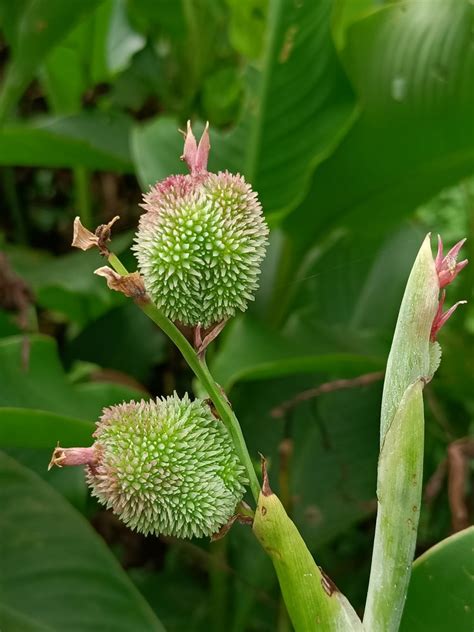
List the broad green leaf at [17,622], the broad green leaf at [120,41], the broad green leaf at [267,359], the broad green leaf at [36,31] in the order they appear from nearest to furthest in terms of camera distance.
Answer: the broad green leaf at [17,622] → the broad green leaf at [267,359] → the broad green leaf at [36,31] → the broad green leaf at [120,41]

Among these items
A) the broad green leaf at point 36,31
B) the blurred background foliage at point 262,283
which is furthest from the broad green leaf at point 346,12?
the broad green leaf at point 36,31

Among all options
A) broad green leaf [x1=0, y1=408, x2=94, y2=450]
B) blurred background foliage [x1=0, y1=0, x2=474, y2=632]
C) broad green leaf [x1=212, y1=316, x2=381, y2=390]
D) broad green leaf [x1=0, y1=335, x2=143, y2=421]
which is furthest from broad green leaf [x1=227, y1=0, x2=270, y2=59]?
broad green leaf [x1=0, y1=408, x2=94, y2=450]

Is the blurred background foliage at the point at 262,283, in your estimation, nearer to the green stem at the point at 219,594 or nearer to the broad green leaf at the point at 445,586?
the green stem at the point at 219,594

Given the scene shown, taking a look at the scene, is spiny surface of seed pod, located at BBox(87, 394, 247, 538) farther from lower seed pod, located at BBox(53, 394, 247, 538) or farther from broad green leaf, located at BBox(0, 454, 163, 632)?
broad green leaf, located at BBox(0, 454, 163, 632)

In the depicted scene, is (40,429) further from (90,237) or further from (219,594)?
(219,594)

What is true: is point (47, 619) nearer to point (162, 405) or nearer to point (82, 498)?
point (82, 498)

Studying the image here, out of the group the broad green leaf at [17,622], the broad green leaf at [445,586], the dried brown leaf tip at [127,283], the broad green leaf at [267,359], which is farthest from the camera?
the broad green leaf at [267,359]
